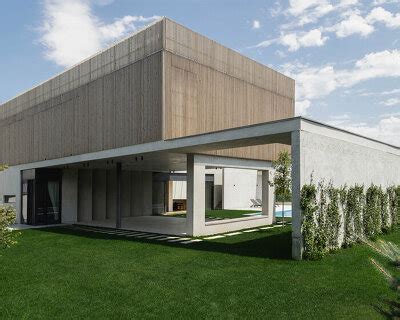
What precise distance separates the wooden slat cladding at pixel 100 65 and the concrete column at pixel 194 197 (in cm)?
597

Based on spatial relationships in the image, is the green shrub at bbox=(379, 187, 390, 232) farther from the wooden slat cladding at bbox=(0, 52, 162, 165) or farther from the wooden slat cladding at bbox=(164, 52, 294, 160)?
the wooden slat cladding at bbox=(0, 52, 162, 165)

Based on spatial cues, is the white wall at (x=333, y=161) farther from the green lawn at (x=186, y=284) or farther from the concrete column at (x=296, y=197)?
the green lawn at (x=186, y=284)

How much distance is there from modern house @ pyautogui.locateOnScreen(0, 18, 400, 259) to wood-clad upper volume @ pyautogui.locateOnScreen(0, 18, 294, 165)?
0.20 ft

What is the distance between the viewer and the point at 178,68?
18.0 metres

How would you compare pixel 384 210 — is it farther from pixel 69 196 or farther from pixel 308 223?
pixel 69 196

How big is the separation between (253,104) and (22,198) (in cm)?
1924

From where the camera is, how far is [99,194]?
29.9 m

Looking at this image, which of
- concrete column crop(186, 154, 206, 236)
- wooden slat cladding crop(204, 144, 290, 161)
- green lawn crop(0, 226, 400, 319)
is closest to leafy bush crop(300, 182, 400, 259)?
green lawn crop(0, 226, 400, 319)

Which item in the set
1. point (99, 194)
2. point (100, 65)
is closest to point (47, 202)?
point (99, 194)

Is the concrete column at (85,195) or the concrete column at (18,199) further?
the concrete column at (85,195)

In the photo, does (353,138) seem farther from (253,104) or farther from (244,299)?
(244,299)

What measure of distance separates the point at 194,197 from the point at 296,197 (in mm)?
6829

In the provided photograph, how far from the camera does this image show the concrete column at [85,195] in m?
28.6

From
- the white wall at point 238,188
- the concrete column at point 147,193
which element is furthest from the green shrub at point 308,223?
the white wall at point 238,188
